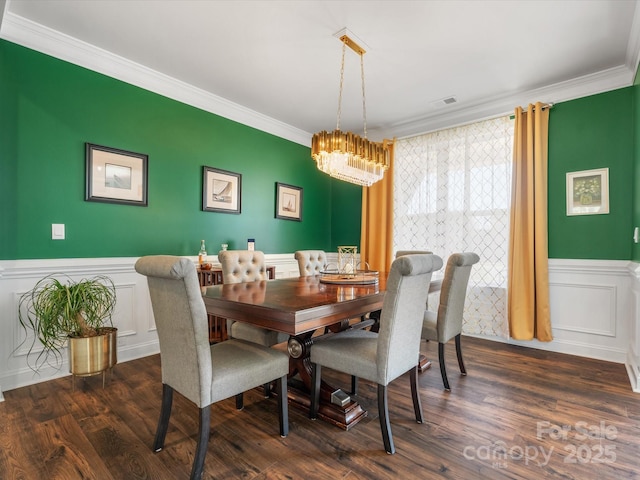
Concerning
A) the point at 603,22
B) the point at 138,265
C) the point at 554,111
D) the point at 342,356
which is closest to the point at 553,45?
the point at 603,22

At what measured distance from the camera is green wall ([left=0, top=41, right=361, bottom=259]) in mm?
2416

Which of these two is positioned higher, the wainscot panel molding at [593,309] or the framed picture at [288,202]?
the framed picture at [288,202]

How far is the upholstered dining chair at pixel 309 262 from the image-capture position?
3268mm

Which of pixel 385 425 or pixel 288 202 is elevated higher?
pixel 288 202

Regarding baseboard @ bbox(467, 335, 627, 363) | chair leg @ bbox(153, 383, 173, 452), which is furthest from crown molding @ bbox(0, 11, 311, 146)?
baseboard @ bbox(467, 335, 627, 363)

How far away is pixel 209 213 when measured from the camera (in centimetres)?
362

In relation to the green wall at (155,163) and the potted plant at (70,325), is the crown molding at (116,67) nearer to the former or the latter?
the green wall at (155,163)

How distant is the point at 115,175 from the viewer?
2883mm

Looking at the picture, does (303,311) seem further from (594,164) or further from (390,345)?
(594,164)

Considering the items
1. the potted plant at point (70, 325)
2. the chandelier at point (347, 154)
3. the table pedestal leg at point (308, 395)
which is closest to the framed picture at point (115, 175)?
the potted plant at point (70, 325)

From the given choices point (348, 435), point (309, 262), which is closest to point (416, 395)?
point (348, 435)

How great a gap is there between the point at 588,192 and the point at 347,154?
246 centimetres

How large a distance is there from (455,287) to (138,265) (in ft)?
6.84

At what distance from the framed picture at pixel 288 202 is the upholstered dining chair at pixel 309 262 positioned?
1197 millimetres
